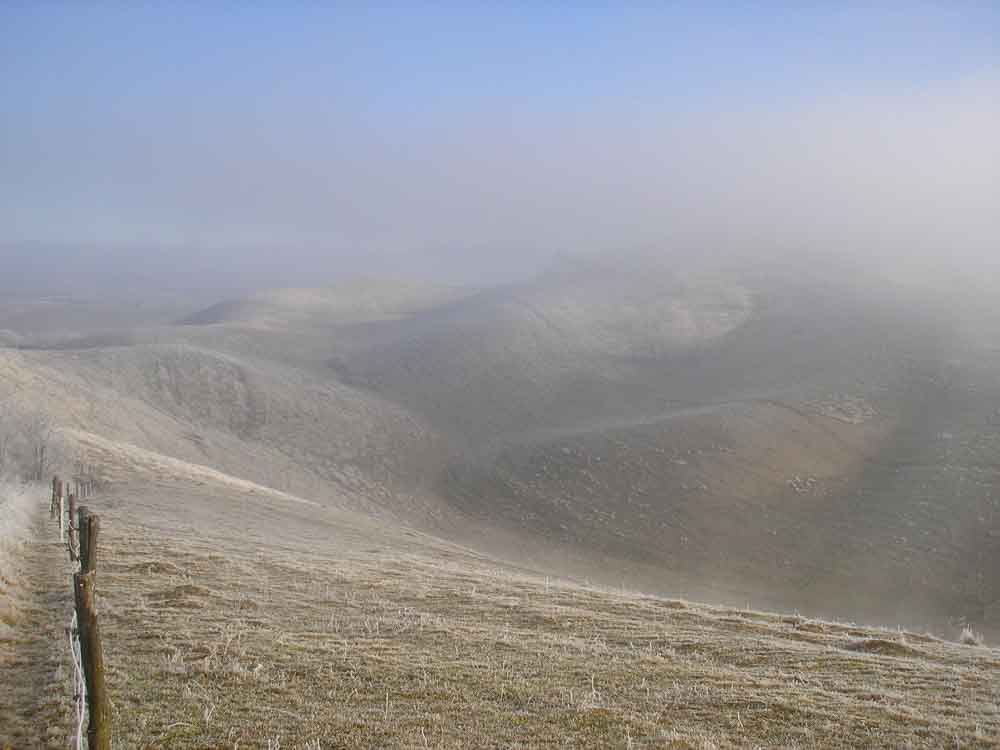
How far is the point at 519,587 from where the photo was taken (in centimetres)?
1700

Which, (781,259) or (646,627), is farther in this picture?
(781,259)

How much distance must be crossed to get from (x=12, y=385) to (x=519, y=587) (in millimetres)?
39416

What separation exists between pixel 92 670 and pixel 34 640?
4.79 m

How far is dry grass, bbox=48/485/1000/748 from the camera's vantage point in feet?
25.3

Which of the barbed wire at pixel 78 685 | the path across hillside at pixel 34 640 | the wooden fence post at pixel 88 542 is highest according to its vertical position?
the wooden fence post at pixel 88 542

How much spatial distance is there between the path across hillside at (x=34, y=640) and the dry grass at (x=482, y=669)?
59cm

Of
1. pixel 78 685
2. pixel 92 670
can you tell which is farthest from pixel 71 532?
pixel 92 670

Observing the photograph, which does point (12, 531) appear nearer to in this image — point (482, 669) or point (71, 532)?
point (71, 532)

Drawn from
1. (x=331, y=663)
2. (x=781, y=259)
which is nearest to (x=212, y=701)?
(x=331, y=663)

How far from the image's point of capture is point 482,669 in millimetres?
9680

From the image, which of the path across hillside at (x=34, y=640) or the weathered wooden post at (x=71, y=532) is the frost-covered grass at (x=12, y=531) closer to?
→ the path across hillside at (x=34, y=640)

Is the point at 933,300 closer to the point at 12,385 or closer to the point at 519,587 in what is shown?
the point at 519,587

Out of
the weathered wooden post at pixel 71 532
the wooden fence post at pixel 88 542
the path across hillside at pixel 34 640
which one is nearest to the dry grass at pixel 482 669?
the path across hillside at pixel 34 640

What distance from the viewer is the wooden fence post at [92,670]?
607cm
